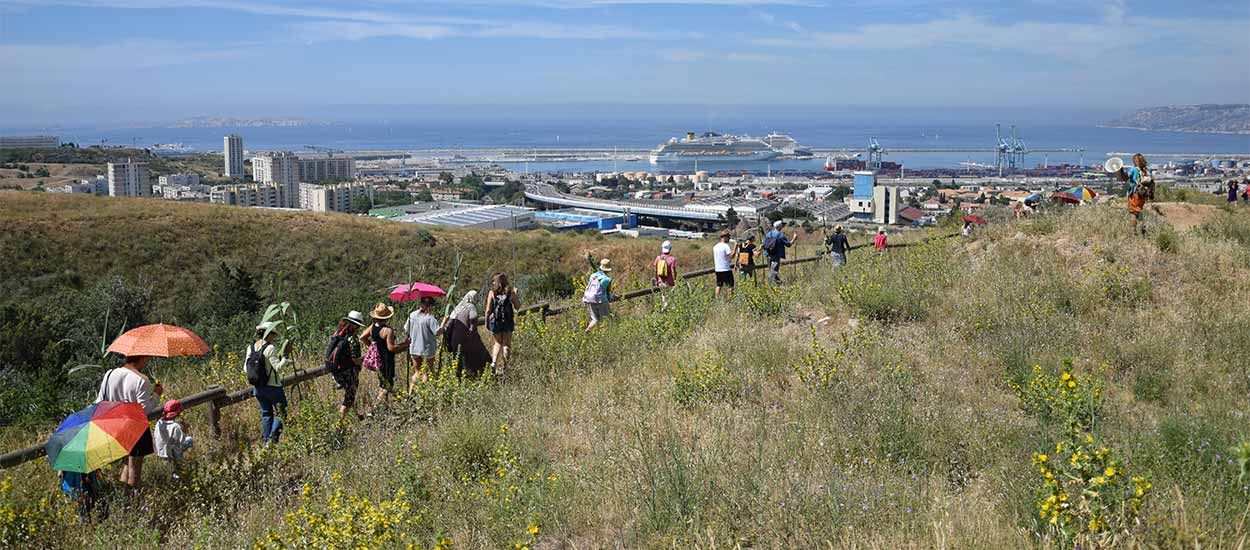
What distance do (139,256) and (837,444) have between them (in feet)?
102

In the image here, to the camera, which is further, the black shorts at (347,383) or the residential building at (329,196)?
the residential building at (329,196)

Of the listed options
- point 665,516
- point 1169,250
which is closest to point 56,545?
point 665,516

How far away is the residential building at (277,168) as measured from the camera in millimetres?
89500

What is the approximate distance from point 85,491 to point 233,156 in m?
103

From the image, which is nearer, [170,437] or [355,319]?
[170,437]

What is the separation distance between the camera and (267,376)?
630cm

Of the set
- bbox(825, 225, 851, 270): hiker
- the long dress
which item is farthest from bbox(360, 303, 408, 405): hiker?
bbox(825, 225, 851, 270): hiker

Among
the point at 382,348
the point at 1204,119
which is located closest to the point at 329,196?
the point at 382,348

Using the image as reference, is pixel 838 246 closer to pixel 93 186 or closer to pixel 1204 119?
pixel 93 186

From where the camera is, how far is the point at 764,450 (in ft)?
15.6

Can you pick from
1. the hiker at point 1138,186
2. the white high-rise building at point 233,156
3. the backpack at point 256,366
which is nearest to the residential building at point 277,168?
the white high-rise building at point 233,156

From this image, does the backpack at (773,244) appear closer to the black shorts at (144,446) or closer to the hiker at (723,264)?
the hiker at (723,264)

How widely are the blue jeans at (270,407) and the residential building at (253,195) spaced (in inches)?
2309

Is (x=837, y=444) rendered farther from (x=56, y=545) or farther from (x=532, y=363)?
(x=56, y=545)
